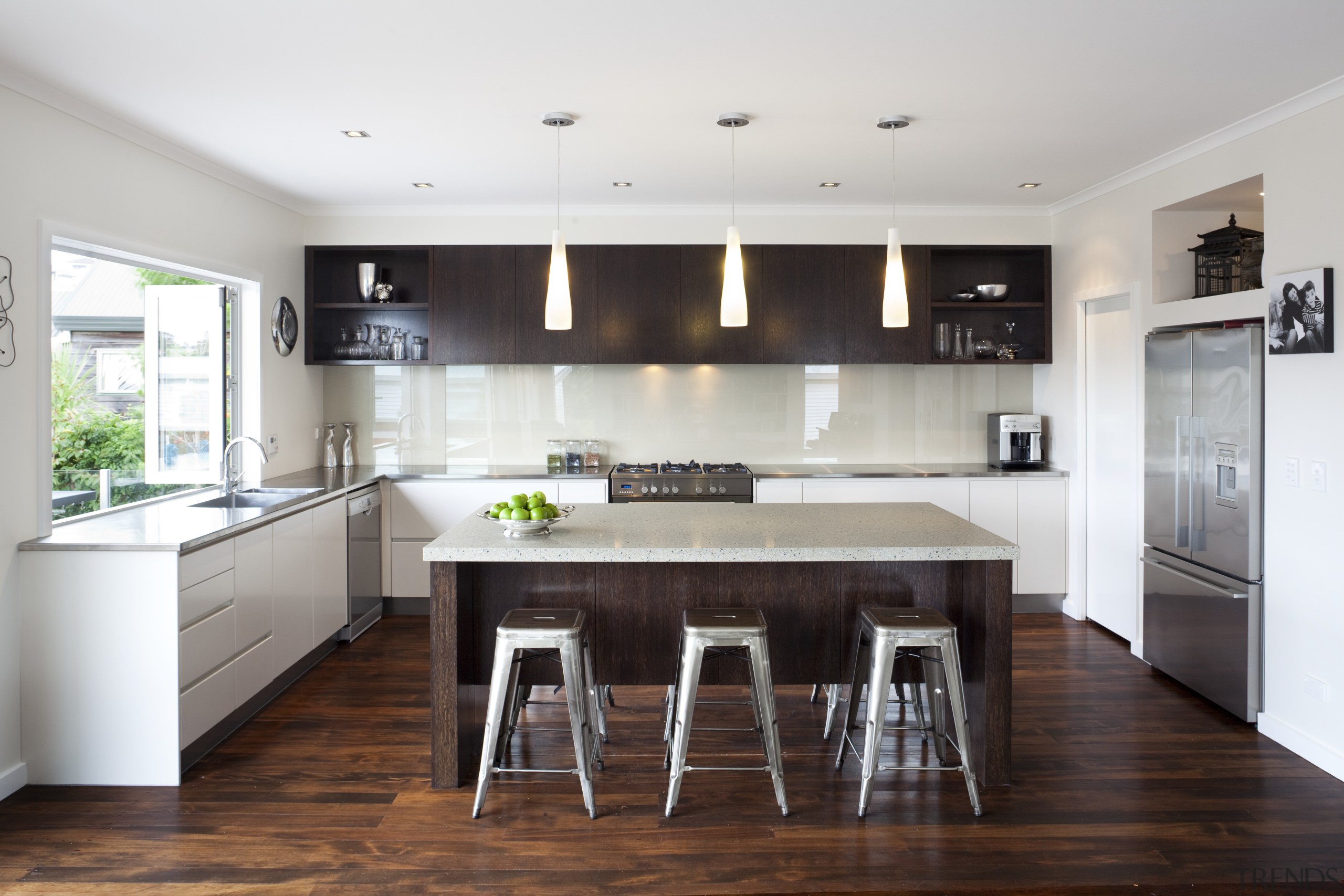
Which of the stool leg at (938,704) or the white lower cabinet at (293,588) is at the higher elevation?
the white lower cabinet at (293,588)

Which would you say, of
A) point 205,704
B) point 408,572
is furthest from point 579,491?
point 205,704

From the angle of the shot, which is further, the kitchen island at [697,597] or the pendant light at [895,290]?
the pendant light at [895,290]

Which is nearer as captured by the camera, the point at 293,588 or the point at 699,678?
the point at 699,678

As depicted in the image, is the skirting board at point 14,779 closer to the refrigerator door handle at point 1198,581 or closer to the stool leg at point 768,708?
the stool leg at point 768,708

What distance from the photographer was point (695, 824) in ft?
9.20

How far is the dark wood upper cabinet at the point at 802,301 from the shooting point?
5.59 m

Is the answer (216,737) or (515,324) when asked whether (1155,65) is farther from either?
(216,737)

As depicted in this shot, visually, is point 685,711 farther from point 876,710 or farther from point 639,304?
point 639,304

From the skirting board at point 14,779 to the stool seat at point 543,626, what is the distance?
1806 millimetres

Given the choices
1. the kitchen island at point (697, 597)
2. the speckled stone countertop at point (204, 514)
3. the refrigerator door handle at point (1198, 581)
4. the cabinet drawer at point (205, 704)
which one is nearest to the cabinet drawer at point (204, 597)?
the speckled stone countertop at point (204, 514)

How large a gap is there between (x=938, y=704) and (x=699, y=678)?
1.07 m

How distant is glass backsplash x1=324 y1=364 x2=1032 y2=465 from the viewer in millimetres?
5938

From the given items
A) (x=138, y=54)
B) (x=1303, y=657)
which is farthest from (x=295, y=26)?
(x=1303, y=657)

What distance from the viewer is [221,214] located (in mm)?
4516
